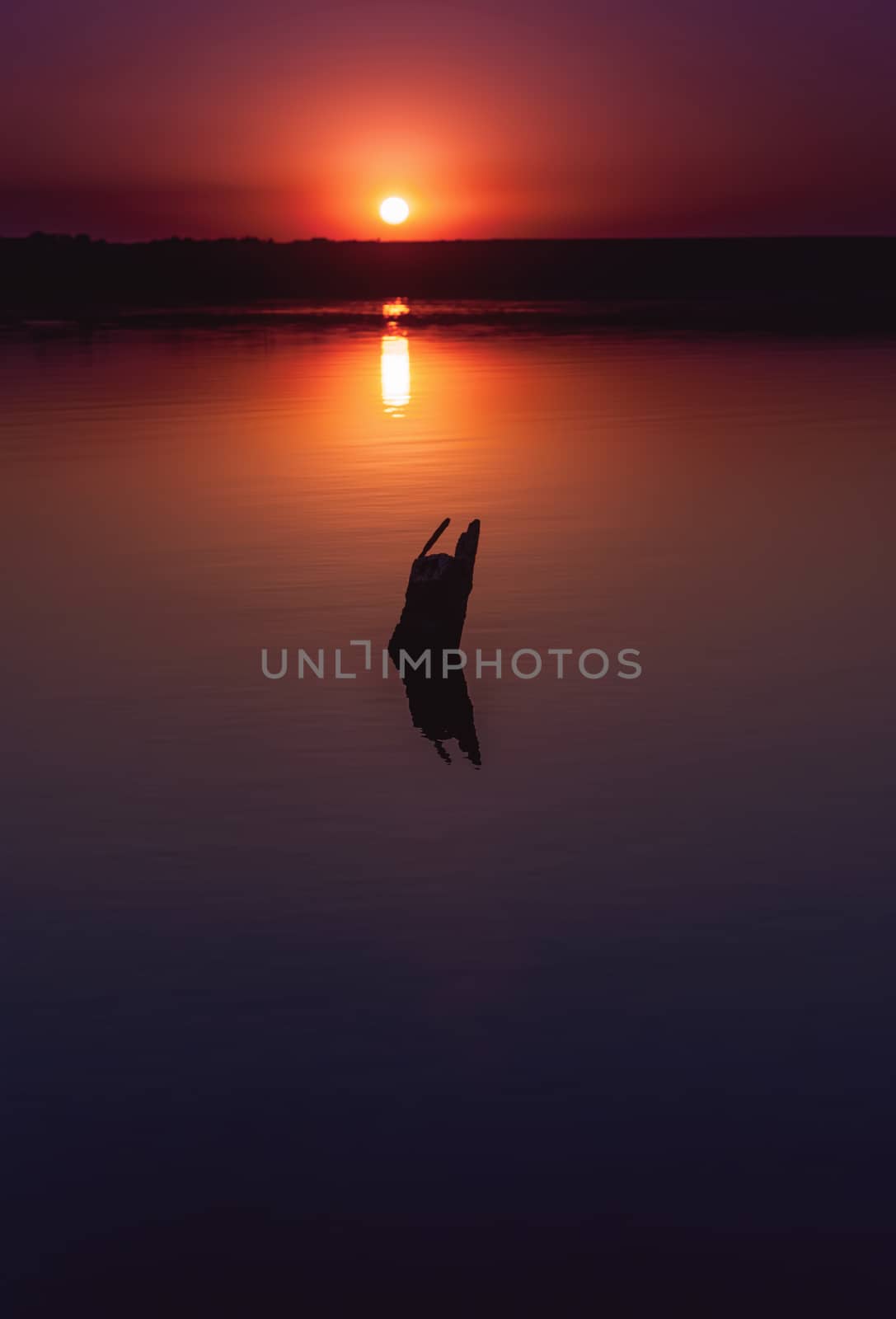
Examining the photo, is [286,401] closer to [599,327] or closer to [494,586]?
[494,586]

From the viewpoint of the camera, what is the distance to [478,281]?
488ft

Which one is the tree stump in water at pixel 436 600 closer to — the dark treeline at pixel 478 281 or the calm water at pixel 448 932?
the calm water at pixel 448 932

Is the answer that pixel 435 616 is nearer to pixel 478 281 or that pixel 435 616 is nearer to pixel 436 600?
pixel 436 600

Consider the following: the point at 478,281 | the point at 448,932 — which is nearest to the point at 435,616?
the point at 448,932

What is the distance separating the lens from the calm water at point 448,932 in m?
7.14

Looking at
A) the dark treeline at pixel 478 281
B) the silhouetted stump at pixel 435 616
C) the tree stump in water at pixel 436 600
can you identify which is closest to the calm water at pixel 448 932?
the silhouetted stump at pixel 435 616

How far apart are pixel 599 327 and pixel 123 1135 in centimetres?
7248

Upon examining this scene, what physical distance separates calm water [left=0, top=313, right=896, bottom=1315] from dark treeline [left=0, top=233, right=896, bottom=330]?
186 ft

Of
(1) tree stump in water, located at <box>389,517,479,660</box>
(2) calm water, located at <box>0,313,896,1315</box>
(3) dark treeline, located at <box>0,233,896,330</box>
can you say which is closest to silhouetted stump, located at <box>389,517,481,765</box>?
(1) tree stump in water, located at <box>389,517,479,660</box>

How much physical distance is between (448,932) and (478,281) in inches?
5653

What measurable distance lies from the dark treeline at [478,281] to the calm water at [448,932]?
2233 inches

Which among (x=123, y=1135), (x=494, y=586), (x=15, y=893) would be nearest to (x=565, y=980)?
(x=123, y=1135)

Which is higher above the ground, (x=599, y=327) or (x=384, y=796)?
(x=599, y=327)

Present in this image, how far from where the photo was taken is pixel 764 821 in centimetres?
1161
